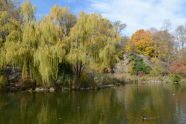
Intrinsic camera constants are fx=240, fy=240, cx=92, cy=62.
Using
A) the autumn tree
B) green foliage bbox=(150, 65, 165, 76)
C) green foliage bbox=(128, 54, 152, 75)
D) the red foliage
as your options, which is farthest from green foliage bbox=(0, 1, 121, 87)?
the autumn tree

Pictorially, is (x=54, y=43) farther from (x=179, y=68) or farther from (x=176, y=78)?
(x=179, y=68)

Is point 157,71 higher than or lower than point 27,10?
lower

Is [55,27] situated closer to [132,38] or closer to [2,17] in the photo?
[2,17]

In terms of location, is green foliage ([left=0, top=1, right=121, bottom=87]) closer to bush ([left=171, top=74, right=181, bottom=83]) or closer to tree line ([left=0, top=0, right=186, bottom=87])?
tree line ([left=0, top=0, right=186, bottom=87])

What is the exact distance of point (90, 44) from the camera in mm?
21312

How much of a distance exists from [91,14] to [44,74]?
23.6 ft

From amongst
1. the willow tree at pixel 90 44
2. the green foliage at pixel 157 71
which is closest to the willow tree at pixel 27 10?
the willow tree at pixel 90 44

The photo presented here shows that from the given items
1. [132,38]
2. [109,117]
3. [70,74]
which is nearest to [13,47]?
[70,74]

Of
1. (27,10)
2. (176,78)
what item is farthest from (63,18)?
(176,78)

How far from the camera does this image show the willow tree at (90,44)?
68.0 ft

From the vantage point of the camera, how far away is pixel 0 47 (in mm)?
19234

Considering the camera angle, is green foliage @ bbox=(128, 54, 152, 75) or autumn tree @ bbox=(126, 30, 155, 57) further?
autumn tree @ bbox=(126, 30, 155, 57)

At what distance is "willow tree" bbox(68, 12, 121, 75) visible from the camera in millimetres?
20734

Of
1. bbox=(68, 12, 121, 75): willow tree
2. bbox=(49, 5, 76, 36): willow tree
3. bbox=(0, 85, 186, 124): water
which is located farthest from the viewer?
bbox=(49, 5, 76, 36): willow tree
